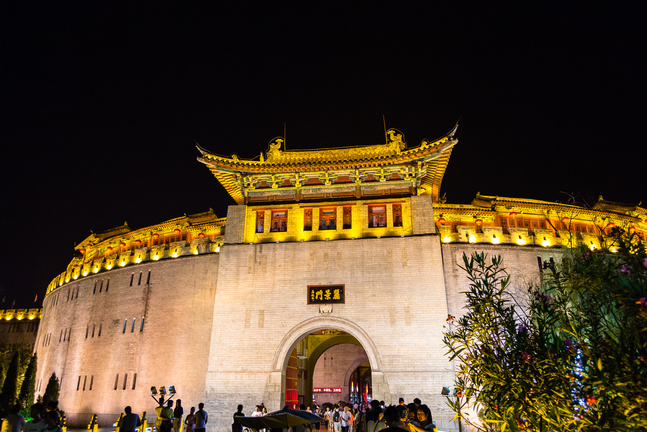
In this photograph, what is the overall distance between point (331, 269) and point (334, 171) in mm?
3671

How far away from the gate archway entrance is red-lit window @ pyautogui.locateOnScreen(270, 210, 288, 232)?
140 inches

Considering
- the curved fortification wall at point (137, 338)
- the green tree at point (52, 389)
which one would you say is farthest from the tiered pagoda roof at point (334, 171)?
the green tree at point (52, 389)

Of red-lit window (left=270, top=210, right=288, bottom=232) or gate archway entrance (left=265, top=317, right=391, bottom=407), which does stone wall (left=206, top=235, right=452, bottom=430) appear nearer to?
gate archway entrance (left=265, top=317, right=391, bottom=407)

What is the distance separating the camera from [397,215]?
15.7 m

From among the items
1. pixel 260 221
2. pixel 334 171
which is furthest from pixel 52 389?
pixel 334 171

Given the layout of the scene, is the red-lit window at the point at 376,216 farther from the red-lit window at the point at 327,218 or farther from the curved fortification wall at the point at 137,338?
the curved fortification wall at the point at 137,338

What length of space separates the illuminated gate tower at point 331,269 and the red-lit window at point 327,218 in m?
0.04

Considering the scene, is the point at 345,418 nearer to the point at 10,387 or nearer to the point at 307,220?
the point at 307,220

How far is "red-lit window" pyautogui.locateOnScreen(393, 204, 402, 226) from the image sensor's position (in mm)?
15555

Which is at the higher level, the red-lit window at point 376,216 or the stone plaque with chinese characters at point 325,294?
the red-lit window at point 376,216

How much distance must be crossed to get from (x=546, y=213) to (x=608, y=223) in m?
2.60

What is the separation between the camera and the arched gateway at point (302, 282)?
Result: 1405cm

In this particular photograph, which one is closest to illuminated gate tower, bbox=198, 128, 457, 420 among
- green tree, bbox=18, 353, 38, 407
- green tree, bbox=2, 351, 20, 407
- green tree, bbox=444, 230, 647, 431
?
green tree, bbox=444, 230, 647, 431

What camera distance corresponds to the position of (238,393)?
14.0m
